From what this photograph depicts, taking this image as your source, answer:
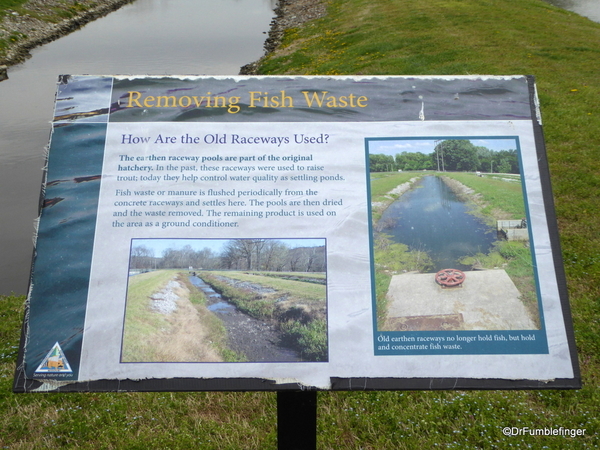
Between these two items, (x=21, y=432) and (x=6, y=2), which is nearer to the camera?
(x=21, y=432)

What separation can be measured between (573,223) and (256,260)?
476 centimetres

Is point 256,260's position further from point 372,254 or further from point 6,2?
point 6,2

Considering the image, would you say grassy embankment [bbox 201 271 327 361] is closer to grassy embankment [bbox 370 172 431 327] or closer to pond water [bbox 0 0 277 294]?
grassy embankment [bbox 370 172 431 327]

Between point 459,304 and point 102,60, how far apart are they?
1777cm

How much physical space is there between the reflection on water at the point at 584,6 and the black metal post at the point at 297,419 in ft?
67.0

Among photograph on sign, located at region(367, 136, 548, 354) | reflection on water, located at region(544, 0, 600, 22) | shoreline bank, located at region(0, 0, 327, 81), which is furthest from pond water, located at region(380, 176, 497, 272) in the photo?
reflection on water, located at region(544, 0, 600, 22)

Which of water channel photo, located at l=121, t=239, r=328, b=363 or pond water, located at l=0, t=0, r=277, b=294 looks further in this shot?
pond water, located at l=0, t=0, r=277, b=294

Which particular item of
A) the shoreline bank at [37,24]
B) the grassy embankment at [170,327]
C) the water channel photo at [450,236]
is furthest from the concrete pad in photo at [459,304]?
the shoreline bank at [37,24]

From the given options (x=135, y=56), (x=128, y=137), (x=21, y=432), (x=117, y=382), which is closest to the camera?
(x=117, y=382)

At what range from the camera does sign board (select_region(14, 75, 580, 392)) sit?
74.7 inches

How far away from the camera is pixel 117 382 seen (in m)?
1.88

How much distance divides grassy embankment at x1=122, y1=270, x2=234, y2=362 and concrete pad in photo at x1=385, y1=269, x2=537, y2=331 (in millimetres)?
741

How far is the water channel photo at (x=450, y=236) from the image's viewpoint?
6.39ft

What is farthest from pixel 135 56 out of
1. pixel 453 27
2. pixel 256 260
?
pixel 256 260
